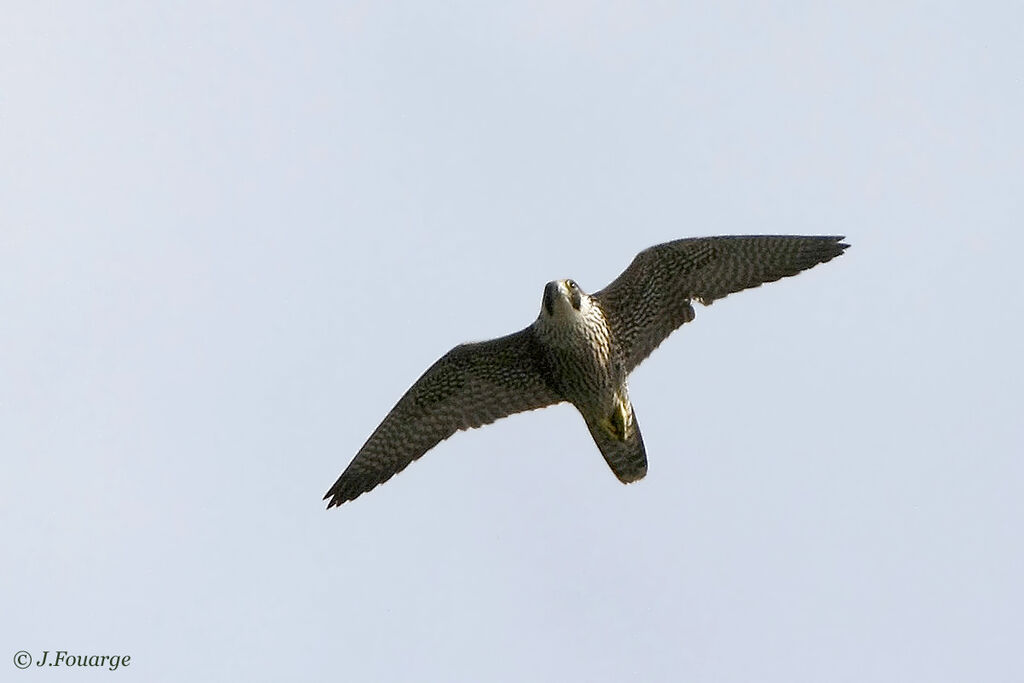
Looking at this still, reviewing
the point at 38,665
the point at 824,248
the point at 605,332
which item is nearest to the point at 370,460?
the point at 605,332

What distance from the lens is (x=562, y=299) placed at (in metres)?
11.5

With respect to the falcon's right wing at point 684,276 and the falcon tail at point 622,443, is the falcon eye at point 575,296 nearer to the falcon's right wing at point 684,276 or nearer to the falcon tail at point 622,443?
the falcon's right wing at point 684,276

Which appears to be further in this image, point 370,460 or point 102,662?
point 370,460

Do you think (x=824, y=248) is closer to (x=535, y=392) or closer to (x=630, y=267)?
(x=630, y=267)

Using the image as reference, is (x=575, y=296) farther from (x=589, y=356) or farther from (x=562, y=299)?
(x=589, y=356)

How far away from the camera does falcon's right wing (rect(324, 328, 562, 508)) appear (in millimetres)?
12297

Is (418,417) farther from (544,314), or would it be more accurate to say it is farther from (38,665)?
(38,665)

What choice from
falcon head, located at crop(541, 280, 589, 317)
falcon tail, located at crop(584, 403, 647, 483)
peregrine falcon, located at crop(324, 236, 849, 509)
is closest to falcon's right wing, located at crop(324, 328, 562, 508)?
peregrine falcon, located at crop(324, 236, 849, 509)

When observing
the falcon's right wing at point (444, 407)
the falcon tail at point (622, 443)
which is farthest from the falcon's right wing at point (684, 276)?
the falcon's right wing at point (444, 407)

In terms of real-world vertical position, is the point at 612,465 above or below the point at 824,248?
below

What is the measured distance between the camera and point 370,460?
490 inches

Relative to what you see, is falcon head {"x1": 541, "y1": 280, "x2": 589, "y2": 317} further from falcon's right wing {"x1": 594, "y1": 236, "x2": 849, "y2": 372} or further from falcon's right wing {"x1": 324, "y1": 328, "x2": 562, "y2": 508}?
falcon's right wing {"x1": 324, "y1": 328, "x2": 562, "y2": 508}

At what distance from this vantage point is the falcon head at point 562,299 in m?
11.5

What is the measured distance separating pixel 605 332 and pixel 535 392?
943mm
